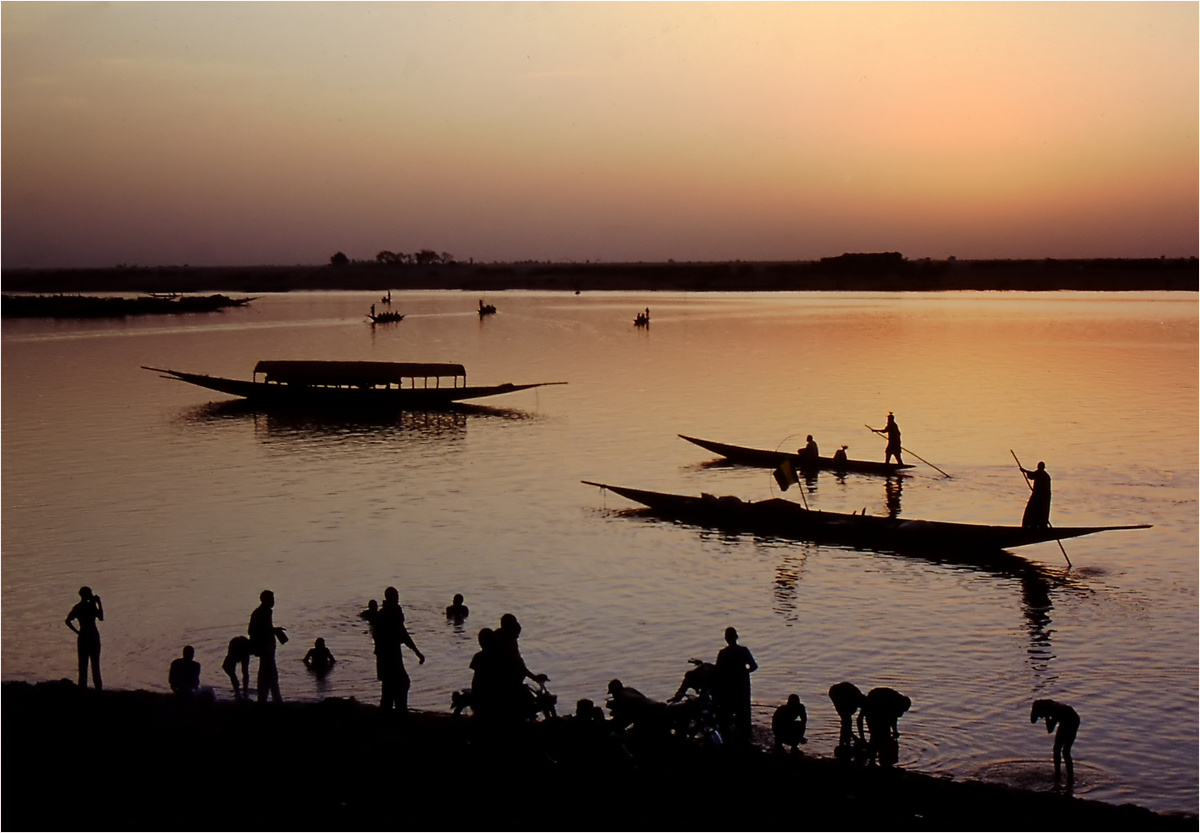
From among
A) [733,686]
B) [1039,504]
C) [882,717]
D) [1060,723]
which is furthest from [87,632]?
[1039,504]

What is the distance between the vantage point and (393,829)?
30.6 feet

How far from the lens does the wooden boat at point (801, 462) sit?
3241 centimetres

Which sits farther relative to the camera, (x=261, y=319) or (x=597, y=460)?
(x=261, y=319)

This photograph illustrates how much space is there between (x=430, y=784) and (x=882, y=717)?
4773 mm

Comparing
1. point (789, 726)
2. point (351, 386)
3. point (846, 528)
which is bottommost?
point (846, 528)

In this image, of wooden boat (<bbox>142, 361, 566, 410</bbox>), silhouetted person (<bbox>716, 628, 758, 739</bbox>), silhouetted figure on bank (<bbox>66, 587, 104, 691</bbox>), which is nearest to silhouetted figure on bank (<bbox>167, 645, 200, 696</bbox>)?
silhouetted figure on bank (<bbox>66, 587, 104, 691</bbox>)

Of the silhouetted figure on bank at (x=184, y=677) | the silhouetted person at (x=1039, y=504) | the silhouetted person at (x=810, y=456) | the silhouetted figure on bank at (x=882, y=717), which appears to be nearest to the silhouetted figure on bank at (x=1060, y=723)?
the silhouetted figure on bank at (x=882, y=717)

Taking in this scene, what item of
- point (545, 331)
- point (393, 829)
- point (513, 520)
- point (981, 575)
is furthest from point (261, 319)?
point (393, 829)

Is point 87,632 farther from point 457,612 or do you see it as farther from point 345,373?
point 345,373

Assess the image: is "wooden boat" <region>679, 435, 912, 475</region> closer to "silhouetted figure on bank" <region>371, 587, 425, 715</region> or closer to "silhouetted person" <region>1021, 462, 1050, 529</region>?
"silhouetted person" <region>1021, 462, 1050, 529</region>

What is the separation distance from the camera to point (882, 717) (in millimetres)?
12125

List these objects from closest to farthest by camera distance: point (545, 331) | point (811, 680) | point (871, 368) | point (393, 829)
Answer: point (393, 829) < point (811, 680) < point (871, 368) < point (545, 331)

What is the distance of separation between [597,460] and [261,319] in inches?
3970

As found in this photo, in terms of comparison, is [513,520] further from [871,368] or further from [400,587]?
[871,368]
